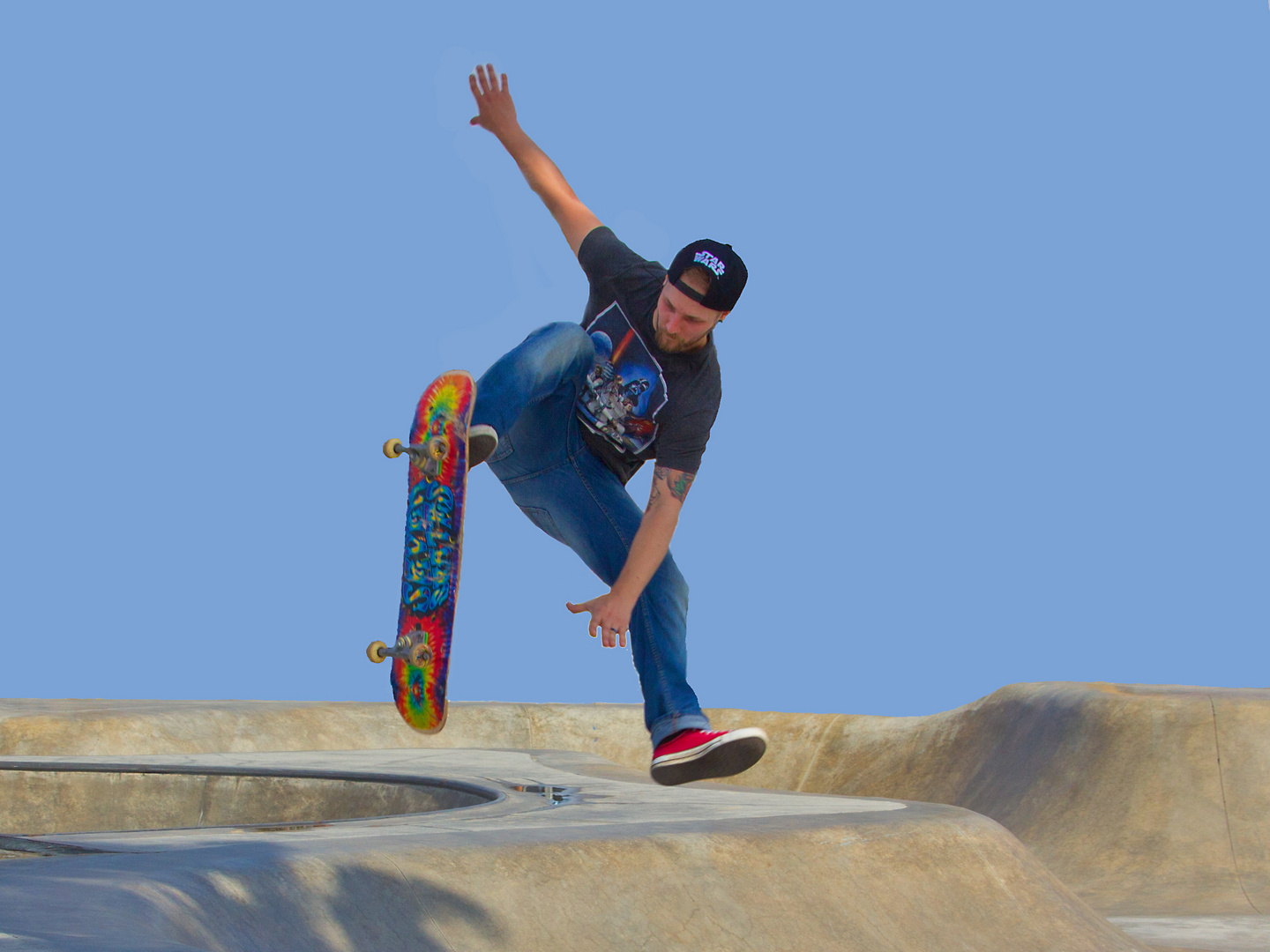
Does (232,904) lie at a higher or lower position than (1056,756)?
lower

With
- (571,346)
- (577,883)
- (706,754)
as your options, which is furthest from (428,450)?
(577,883)

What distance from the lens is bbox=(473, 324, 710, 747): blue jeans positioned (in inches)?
216

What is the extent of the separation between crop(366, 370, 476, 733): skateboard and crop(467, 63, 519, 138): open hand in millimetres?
1265

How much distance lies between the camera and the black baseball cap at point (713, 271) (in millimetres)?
5160

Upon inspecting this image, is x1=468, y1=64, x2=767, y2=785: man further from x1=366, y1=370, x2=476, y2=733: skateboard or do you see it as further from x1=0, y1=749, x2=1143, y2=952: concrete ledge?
x1=0, y1=749, x2=1143, y2=952: concrete ledge

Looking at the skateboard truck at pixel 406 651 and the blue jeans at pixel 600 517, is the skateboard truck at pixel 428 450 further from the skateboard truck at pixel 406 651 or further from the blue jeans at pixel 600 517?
the skateboard truck at pixel 406 651

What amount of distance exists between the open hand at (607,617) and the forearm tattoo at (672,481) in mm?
565

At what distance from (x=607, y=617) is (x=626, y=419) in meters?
0.94

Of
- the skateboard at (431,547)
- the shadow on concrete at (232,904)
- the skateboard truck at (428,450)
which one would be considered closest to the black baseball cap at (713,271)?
the skateboard at (431,547)

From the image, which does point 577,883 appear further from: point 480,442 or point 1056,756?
point 1056,756

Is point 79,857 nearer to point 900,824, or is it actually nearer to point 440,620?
point 440,620

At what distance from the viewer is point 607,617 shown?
4.92m

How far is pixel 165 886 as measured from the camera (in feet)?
10.4

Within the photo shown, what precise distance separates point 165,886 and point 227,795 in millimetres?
4799
